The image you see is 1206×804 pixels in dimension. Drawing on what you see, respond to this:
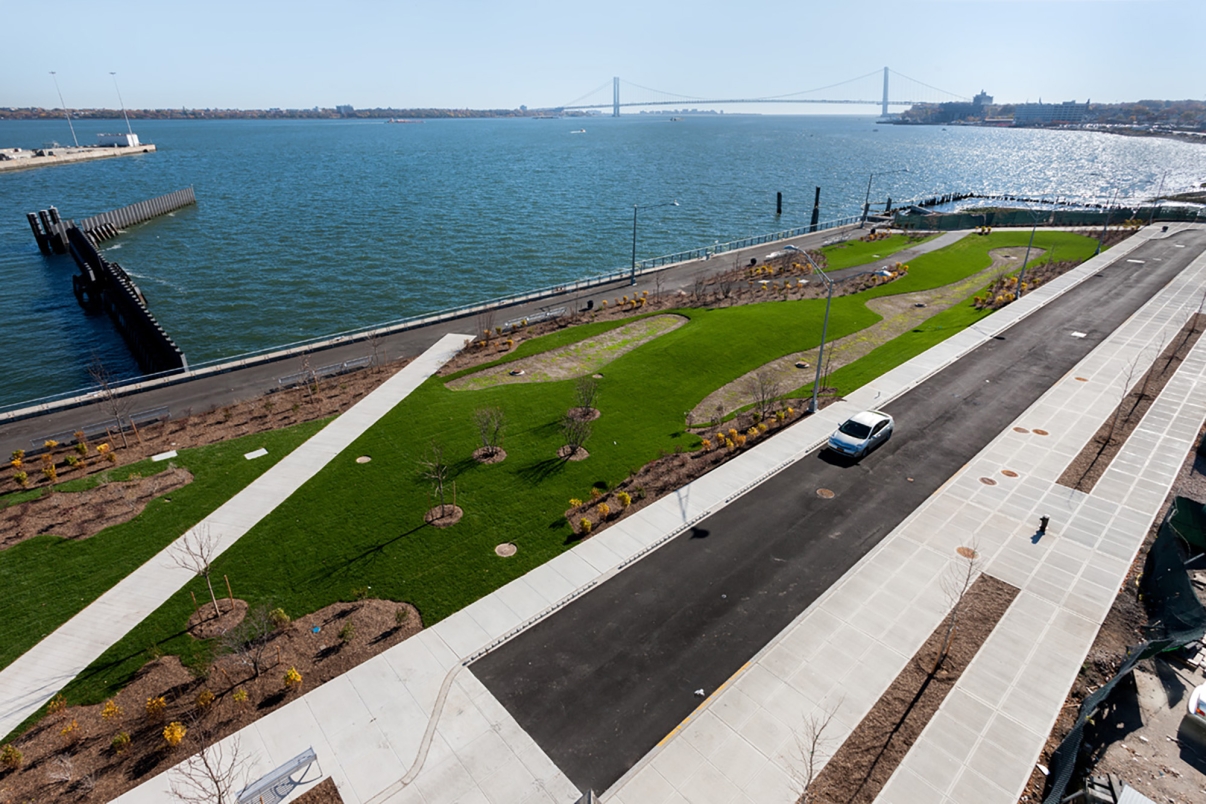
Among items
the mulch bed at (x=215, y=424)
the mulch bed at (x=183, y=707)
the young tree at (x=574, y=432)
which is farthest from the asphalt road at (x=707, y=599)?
the mulch bed at (x=215, y=424)

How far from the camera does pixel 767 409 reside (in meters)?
32.3

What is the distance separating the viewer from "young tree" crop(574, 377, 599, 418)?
104 feet

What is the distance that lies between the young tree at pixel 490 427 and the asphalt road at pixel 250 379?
495 inches

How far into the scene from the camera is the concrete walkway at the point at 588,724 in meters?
14.2

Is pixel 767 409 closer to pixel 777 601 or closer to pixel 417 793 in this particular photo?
pixel 777 601

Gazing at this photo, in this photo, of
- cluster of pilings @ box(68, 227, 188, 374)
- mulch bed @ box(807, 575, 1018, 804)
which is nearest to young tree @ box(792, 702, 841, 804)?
mulch bed @ box(807, 575, 1018, 804)

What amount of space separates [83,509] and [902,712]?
29.8 meters

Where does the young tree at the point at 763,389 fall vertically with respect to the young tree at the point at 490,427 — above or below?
below

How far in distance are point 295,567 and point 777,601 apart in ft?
54.0

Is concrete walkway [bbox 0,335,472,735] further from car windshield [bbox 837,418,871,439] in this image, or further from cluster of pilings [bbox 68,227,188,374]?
car windshield [bbox 837,418,871,439]

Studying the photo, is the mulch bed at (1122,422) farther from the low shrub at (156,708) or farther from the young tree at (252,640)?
the low shrub at (156,708)

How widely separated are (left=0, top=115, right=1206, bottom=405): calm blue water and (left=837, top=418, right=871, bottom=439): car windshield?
4014 cm

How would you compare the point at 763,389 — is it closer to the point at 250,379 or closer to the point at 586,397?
the point at 586,397

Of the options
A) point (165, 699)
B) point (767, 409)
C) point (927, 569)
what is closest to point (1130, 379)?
point (767, 409)
